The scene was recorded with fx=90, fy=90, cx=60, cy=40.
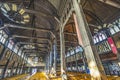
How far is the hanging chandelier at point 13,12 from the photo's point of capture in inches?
390

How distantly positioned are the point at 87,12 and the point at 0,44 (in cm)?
1174

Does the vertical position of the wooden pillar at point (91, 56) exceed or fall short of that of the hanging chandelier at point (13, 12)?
it falls short

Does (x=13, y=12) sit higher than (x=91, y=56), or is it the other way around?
(x=13, y=12)

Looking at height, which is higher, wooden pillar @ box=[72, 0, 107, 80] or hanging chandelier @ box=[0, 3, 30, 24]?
hanging chandelier @ box=[0, 3, 30, 24]

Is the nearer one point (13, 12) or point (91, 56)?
point (91, 56)

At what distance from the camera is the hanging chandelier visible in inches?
390

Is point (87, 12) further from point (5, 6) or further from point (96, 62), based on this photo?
point (5, 6)

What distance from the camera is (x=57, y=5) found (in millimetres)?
9477

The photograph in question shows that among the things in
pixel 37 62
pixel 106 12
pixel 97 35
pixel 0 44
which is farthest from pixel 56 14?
pixel 37 62

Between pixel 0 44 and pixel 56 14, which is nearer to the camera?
pixel 56 14

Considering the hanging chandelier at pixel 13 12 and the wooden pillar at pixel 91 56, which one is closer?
the wooden pillar at pixel 91 56

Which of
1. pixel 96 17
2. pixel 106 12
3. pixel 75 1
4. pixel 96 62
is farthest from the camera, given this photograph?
pixel 96 17

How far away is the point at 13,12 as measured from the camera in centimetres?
1057

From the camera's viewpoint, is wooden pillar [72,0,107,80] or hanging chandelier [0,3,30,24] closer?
wooden pillar [72,0,107,80]
